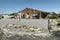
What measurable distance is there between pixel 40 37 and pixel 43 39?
512 millimetres

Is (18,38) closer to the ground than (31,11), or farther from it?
closer to the ground

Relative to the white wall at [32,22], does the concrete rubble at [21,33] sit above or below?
below

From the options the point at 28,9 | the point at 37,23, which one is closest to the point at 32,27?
the point at 37,23

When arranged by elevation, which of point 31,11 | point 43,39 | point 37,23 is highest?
point 31,11

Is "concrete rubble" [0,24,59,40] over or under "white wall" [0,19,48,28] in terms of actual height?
under

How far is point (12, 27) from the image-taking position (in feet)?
42.8

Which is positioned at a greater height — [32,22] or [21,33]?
[32,22]

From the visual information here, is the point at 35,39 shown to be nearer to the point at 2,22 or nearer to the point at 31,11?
the point at 2,22

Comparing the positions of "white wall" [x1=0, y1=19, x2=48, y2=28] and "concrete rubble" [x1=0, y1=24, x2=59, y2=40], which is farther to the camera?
"white wall" [x1=0, y1=19, x2=48, y2=28]

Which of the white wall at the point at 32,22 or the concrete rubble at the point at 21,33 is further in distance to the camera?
the white wall at the point at 32,22

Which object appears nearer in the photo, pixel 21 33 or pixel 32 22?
pixel 21 33

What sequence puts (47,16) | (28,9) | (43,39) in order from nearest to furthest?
(43,39) → (47,16) → (28,9)

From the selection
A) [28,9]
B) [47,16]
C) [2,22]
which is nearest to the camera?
[2,22]

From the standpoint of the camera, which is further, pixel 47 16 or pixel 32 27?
pixel 47 16
